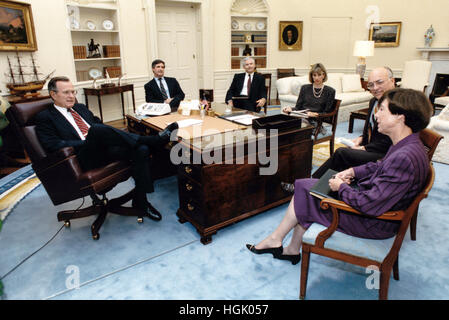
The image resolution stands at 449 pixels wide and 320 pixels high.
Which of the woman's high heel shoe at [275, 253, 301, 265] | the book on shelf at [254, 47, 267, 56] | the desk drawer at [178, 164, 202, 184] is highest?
the book on shelf at [254, 47, 267, 56]

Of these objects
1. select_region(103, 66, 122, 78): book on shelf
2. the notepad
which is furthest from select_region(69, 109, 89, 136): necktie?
select_region(103, 66, 122, 78): book on shelf

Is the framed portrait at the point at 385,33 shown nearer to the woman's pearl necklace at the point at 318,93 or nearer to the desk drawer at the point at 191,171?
the woman's pearl necklace at the point at 318,93

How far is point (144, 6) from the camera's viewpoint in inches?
265

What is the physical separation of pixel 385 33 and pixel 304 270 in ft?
28.0

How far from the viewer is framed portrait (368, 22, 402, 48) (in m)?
8.37

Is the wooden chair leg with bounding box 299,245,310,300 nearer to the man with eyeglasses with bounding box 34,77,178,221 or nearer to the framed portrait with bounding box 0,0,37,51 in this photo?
the man with eyeglasses with bounding box 34,77,178,221

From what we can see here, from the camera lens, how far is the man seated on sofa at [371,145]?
285 cm

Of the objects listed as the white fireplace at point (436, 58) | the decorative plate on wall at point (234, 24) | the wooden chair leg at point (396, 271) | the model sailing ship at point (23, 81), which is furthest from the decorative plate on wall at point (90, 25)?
the white fireplace at point (436, 58)

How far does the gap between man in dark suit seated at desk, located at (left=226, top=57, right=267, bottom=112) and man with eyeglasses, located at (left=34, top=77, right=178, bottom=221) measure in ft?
6.99

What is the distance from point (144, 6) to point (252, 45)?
329cm

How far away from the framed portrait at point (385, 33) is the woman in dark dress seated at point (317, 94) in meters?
5.61
